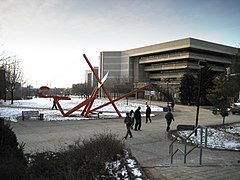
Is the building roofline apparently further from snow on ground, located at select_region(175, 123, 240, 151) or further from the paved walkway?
the paved walkway

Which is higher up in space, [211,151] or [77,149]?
[77,149]

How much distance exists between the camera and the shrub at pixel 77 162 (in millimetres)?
5074

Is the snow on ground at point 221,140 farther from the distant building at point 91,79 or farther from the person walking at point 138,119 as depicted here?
the distant building at point 91,79

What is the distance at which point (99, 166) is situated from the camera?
5441 millimetres

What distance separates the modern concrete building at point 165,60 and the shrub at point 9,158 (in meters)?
56.2

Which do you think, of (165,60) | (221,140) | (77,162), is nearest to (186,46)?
(165,60)

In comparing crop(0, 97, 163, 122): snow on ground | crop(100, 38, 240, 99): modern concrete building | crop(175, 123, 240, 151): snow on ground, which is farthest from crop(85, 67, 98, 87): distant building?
crop(175, 123, 240, 151): snow on ground

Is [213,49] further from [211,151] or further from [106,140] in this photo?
[106,140]

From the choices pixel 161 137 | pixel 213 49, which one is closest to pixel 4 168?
pixel 161 137

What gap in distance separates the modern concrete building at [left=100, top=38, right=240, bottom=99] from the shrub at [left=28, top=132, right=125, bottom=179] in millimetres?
54801

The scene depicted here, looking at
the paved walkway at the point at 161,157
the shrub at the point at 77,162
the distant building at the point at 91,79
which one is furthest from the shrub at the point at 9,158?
the distant building at the point at 91,79

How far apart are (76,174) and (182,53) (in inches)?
2755

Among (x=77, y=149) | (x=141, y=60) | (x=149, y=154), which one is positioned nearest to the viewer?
Result: (x=77, y=149)

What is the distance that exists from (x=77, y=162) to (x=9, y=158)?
1455 mm
